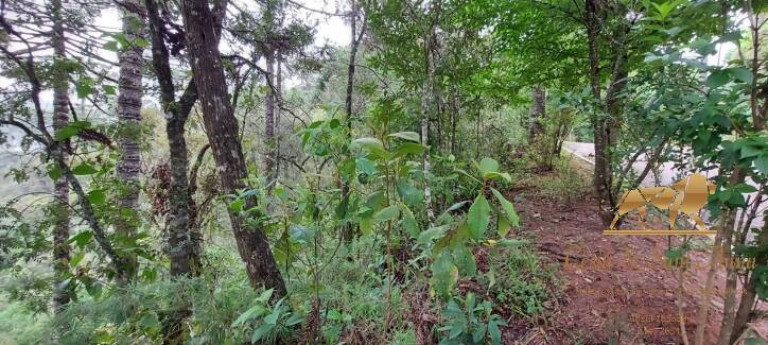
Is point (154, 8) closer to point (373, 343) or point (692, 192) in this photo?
point (373, 343)

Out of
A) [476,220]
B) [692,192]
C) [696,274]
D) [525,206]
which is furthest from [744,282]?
[525,206]

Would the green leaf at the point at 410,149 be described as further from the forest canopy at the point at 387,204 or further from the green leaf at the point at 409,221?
the green leaf at the point at 409,221

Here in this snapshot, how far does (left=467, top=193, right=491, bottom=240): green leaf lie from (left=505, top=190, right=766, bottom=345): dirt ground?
131cm

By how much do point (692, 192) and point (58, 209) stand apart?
3477mm

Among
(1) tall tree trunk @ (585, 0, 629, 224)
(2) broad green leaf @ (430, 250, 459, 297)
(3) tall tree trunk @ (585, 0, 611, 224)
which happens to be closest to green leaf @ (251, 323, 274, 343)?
(2) broad green leaf @ (430, 250, 459, 297)

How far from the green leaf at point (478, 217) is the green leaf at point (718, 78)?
885mm

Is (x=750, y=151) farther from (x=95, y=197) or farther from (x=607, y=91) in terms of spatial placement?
(x=95, y=197)

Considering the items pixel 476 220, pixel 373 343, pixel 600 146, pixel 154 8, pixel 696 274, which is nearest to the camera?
pixel 476 220

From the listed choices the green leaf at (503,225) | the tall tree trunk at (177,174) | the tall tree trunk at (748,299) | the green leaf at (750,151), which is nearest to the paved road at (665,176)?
the tall tree trunk at (748,299)

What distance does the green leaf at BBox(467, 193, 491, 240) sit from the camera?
1.04m

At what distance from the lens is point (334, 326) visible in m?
2.02

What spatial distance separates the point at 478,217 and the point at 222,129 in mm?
1651

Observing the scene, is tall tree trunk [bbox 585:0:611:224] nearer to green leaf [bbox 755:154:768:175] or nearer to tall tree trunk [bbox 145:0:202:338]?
green leaf [bbox 755:154:768:175]

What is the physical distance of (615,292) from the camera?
7.52 ft
